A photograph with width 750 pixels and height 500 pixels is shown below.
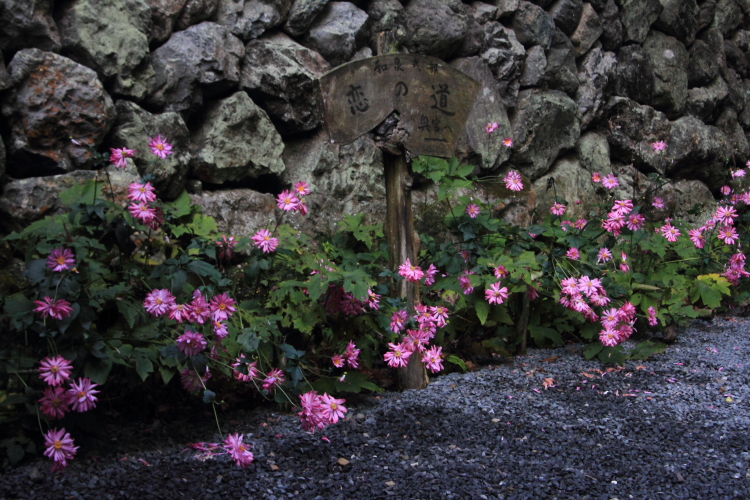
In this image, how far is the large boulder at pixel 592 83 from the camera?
415 cm

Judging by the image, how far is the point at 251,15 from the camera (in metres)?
2.80

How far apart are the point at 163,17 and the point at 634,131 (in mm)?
3375

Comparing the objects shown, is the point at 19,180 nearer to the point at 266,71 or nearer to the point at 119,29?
the point at 119,29

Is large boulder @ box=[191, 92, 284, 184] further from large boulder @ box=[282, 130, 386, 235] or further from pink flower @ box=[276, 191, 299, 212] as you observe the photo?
pink flower @ box=[276, 191, 299, 212]

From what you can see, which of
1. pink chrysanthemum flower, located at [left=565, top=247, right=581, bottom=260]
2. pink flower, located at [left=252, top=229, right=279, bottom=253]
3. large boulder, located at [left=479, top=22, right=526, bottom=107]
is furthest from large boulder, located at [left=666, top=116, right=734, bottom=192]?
pink flower, located at [left=252, top=229, right=279, bottom=253]

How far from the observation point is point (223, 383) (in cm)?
203

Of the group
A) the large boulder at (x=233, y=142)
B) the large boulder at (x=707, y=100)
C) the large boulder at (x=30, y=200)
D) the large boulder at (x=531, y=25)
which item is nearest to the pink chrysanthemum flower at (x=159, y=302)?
the large boulder at (x=30, y=200)

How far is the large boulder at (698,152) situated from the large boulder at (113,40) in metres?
3.84

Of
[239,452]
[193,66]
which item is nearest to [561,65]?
[193,66]

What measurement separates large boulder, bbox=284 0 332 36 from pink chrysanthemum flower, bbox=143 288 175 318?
5.88 ft

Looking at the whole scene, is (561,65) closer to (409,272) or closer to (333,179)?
(333,179)

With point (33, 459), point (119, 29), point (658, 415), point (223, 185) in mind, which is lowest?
point (658, 415)

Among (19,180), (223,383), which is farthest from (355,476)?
(19,180)

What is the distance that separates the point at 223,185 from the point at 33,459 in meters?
1.48
